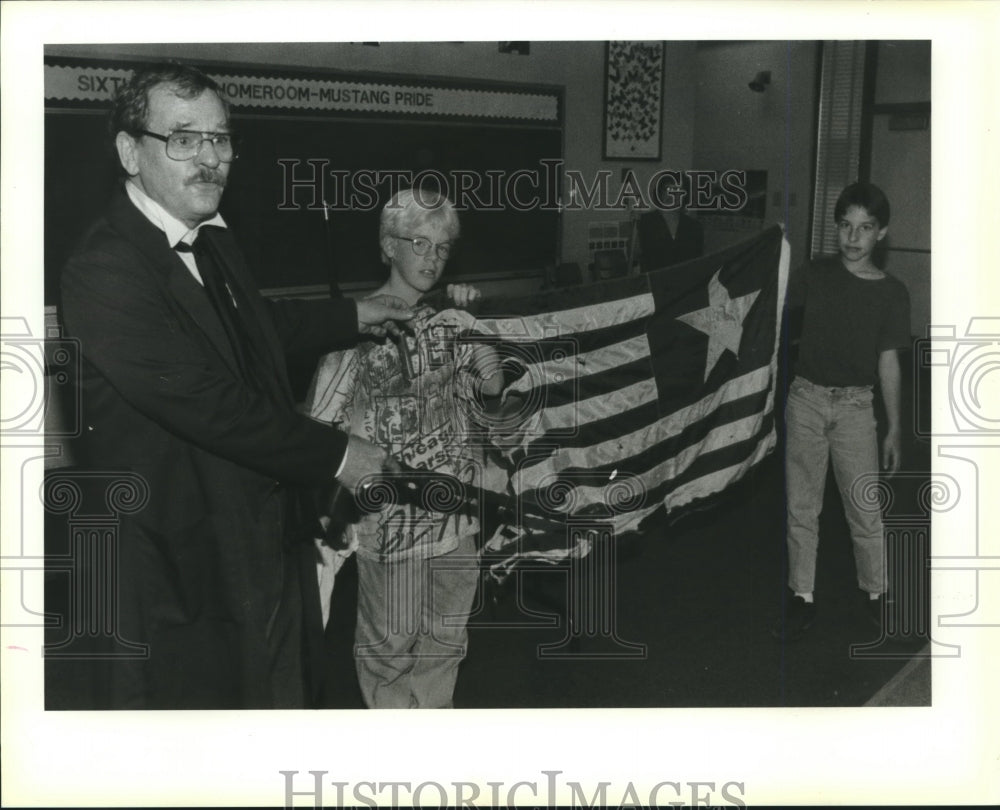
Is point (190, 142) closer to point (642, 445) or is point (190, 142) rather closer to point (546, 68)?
point (546, 68)

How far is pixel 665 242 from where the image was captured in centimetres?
305

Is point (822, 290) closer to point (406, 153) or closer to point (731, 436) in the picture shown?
point (731, 436)

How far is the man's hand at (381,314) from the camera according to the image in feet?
9.68

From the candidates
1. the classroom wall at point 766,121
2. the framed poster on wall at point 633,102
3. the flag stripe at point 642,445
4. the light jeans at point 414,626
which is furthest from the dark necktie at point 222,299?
the classroom wall at point 766,121

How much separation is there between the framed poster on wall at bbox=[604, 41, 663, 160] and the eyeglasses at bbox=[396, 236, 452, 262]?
0.50m

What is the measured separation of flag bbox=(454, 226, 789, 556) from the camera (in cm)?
303

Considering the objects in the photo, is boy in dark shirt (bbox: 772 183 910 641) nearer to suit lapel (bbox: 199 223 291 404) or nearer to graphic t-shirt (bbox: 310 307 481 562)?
graphic t-shirt (bbox: 310 307 481 562)

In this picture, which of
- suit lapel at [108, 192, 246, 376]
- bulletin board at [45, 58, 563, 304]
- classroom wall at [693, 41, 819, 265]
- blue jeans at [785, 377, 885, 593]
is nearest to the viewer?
suit lapel at [108, 192, 246, 376]

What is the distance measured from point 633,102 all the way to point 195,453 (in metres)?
1.43

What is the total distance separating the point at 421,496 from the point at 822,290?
1205 mm

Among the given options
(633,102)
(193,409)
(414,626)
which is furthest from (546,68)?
(414,626)

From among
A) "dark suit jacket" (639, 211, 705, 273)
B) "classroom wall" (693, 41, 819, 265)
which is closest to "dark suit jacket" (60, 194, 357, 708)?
"dark suit jacket" (639, 211, 705, 273)

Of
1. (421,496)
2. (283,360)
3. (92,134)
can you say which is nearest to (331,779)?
(421,496)

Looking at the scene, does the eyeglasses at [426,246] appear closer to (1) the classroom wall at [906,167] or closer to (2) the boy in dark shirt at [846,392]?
(2) the boy in dark shirt at [846,392]
